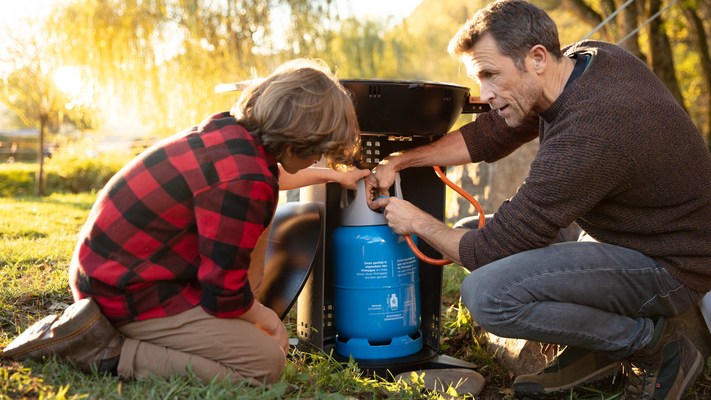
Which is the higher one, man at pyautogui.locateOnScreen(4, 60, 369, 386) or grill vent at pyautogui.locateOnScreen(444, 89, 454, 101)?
grill vent at pyautogui.locateOnScreen(444, 89, 454, 101)

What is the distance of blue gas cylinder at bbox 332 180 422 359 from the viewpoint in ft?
6.30

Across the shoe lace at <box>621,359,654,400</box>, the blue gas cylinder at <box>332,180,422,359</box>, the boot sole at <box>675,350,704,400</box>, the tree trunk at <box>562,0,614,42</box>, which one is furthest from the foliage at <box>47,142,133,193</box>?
the boot sole at <box>675,350,704,400</box>

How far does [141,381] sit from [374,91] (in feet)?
3.67

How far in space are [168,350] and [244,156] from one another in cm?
61

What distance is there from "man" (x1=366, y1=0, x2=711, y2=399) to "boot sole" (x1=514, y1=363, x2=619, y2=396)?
4.5 inches

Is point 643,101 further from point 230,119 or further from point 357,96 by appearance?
point 230,119

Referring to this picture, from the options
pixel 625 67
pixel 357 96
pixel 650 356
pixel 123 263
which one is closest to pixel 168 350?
pixel 123 263

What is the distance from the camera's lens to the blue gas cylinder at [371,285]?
1.92 metres

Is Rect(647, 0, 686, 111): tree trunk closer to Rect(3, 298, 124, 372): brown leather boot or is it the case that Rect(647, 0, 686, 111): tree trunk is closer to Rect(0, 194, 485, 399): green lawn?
Rect(0, 194, 485, 399): green lawn

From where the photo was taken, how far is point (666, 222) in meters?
1.68

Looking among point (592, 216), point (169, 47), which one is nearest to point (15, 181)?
point (169, 47)

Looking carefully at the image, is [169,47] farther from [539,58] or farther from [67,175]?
[539,58]

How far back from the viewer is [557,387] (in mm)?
1880

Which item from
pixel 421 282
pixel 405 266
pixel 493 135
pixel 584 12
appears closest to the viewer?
pixel 405 266
